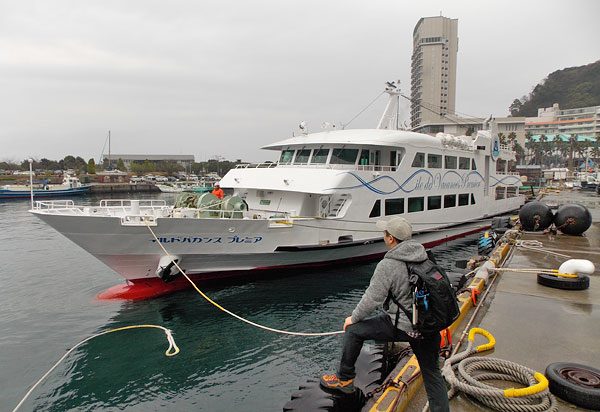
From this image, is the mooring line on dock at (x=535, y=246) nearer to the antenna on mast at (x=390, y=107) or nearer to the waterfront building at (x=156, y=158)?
the antenna on mast at (x=390, y=107)

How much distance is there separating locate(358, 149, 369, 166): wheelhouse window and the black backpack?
37.4 feet

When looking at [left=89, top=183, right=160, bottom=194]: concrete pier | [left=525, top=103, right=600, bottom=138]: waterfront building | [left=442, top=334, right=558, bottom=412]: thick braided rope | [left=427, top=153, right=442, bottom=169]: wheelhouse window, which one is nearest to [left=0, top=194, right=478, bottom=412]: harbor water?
[left=442, top=334, right=558, bottom=412]: thick braided rope

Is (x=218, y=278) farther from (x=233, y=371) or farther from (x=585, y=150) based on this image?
(x=585, y=150)

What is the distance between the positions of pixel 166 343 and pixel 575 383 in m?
7.46

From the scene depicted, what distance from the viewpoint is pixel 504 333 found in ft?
16.9

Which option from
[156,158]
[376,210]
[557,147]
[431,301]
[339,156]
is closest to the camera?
[431,301]

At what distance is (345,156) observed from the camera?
1384 cm

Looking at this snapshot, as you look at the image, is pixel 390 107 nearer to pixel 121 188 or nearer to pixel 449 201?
pixel 449 201

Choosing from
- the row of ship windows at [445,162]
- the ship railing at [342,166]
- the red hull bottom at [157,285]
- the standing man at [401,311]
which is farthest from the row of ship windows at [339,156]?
the standing man at [401,311]

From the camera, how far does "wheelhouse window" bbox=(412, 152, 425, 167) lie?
15.0 metres

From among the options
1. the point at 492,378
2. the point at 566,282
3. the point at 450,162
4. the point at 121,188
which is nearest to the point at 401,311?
the point at 492,378

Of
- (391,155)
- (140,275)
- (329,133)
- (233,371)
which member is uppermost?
(329,133)

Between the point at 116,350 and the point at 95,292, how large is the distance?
4.58 metres

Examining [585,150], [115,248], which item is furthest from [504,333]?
[585,150]
